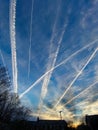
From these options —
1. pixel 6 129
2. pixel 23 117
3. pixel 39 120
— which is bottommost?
pixel 6 129

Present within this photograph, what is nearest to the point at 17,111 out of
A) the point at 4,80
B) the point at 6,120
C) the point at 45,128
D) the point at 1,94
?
the point at 6,120

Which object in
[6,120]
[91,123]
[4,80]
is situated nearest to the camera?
[4,80]

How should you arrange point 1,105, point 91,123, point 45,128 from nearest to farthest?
point 1,105
point 91,123
point 45,128

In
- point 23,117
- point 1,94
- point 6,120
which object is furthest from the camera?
point 23,117

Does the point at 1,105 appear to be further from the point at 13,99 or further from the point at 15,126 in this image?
the point at 15,126

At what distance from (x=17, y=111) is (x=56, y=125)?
52.7m

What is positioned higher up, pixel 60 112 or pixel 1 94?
pixel 60 112

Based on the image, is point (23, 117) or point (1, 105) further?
point (23, 117)

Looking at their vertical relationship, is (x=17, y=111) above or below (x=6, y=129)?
above

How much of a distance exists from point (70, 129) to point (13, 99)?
5768cm

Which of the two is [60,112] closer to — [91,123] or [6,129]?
[91,123]

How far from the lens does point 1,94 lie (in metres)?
41.0

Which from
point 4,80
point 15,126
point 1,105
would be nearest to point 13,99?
point 1,105

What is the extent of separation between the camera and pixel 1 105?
46562 millimetres
